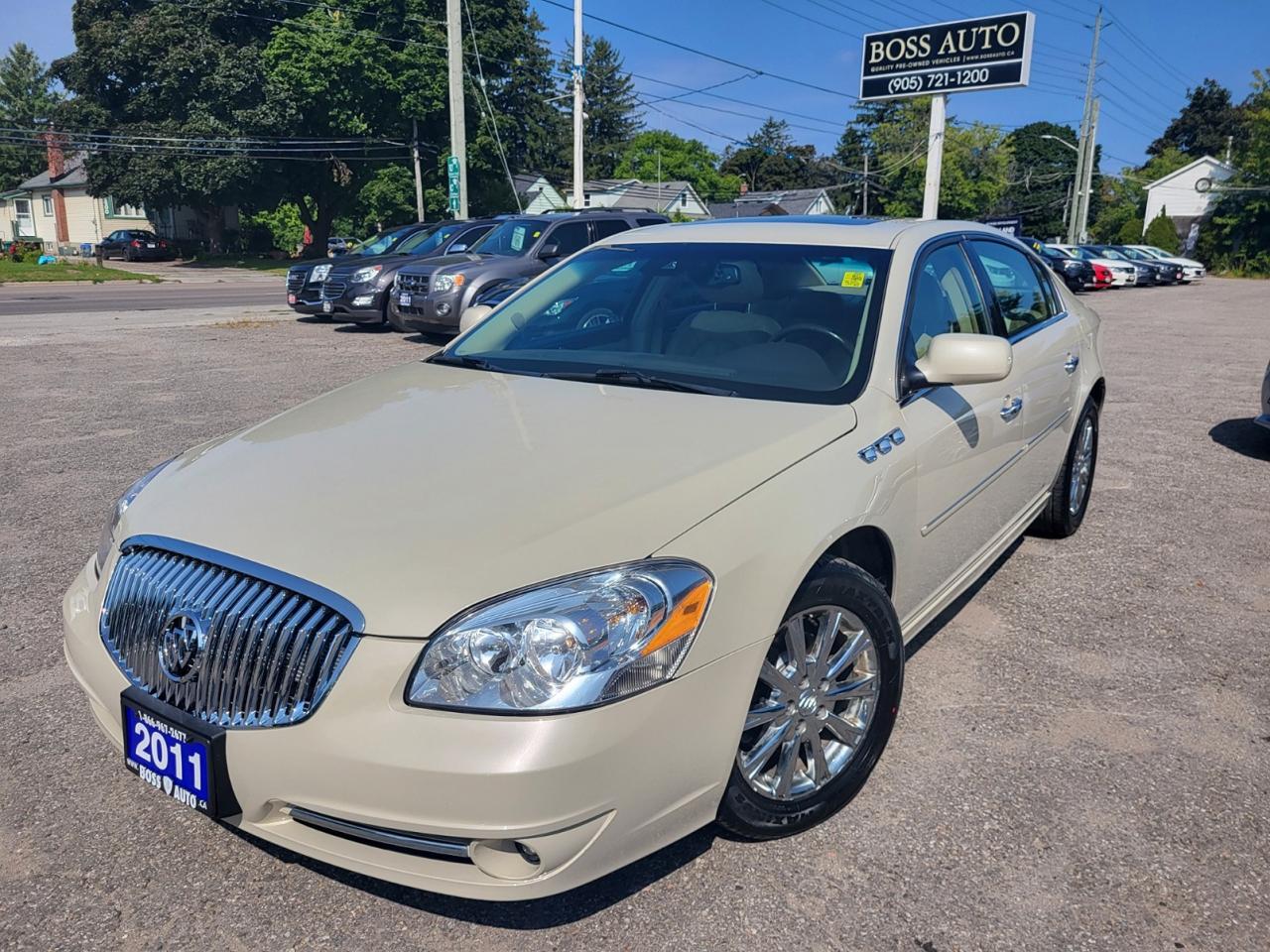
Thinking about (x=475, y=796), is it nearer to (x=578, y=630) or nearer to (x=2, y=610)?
(x=578, y=630)

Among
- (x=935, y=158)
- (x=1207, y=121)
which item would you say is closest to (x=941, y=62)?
(x=935, y=158)

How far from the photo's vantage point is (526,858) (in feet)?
6.74

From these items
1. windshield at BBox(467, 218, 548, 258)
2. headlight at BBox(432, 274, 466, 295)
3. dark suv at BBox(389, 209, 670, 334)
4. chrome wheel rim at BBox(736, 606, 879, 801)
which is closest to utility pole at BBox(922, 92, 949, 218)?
dark suv at BBox(389, 209, 670, 334)

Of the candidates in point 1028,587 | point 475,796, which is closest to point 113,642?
point 475,796

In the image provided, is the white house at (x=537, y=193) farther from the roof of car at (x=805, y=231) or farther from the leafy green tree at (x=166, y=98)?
the roof of car at (x=805, y=231)

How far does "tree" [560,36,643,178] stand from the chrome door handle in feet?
307

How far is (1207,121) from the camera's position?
324 ft

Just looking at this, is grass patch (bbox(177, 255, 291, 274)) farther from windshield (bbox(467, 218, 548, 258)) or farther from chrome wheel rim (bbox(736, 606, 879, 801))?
chrome wheel rim (bbox(736, 606, 879, 801))

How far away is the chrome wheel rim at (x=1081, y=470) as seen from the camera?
515 cm

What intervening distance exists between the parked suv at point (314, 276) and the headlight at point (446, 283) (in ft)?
11.7

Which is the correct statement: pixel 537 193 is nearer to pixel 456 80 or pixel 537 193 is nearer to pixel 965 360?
pixel 456 80

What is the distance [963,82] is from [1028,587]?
30.7 meters

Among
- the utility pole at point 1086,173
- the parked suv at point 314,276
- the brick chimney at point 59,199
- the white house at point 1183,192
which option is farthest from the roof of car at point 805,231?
the white house at point 1183,192

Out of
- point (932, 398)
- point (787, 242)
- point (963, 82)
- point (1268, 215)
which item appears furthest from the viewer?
point (1268, 215)
